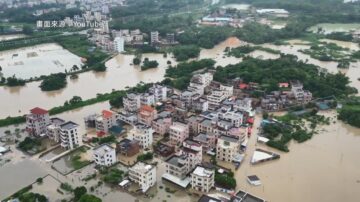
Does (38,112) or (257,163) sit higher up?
(38,112)

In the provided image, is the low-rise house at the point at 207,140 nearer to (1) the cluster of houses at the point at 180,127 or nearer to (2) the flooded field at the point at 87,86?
(1) the cluster of houses at the point at 180,127

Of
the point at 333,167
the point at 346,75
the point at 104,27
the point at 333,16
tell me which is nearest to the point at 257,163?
the point at 333,167

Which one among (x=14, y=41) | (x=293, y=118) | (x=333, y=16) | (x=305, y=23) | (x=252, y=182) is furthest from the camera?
(x=333, y=16)

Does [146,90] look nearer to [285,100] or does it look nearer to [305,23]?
[285,100]

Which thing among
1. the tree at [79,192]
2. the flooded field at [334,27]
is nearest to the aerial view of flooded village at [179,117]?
the tree at [79,192]

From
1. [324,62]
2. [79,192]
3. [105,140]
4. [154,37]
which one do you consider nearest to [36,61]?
[154,37]

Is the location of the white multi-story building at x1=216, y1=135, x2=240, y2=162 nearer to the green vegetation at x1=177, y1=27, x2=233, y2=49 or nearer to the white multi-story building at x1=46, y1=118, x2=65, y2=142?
the white multi-story building at x1=46, y1=118, x2=65, y2=142

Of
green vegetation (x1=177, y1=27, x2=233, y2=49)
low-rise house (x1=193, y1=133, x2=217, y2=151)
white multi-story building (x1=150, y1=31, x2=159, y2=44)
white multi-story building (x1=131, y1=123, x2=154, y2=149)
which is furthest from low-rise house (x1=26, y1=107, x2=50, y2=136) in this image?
white multi-story building (x1=150, y1=31, x2=159, y2=44)
